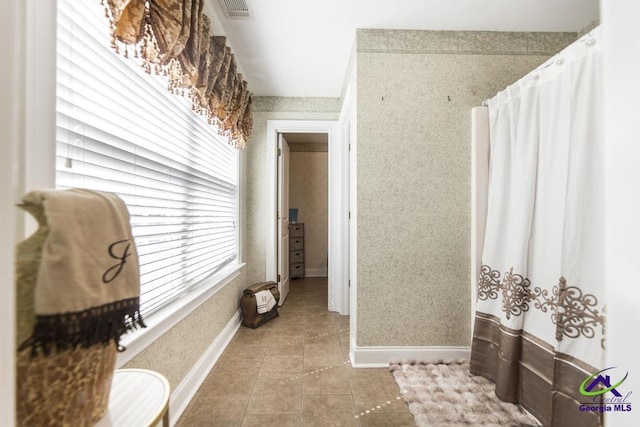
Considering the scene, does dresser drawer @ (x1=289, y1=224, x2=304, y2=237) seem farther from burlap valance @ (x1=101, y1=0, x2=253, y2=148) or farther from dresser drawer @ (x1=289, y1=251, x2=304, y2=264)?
burlap valance @ (x1=101, y1=0, x2=253, y2=148)

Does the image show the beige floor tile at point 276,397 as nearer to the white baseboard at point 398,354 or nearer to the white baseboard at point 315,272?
the white baseboard at point 398,354

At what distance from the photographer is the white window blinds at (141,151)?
0.86 meters

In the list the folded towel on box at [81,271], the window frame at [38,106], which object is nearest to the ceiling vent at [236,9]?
the window frame at [38,106]

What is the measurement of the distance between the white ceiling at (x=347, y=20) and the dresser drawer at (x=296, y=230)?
2.78 metres

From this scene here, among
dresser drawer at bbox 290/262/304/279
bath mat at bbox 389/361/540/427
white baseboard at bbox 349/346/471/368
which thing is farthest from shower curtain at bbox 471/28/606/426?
dresser drawer at bbox 290/262/304/279

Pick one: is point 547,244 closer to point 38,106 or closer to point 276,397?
point 276,397

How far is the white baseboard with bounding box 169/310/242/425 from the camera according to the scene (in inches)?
55.7

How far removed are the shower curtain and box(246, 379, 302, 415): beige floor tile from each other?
44.9 inches

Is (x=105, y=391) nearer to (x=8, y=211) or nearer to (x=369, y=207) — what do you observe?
(x=8, y=211)

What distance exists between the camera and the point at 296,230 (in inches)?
184

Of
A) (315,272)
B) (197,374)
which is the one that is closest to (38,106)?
(197,374)

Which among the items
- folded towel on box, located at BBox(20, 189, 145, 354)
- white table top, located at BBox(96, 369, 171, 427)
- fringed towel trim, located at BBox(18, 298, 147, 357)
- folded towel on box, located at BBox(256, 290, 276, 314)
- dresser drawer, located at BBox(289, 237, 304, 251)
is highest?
folded towel on box, located at BBox(20, 189, 145, 354)

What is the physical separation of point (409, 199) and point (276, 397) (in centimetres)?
151

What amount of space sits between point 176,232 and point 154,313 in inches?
16.8
